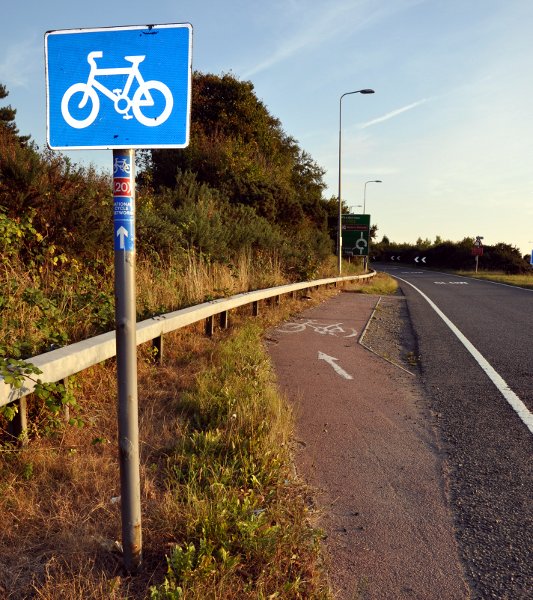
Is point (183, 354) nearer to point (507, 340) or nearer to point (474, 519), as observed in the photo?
point (474, 519)

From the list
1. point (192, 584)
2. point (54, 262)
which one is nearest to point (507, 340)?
point (54, 262)

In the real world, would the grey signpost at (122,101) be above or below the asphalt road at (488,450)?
above

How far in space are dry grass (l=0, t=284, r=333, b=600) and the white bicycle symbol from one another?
5.90 feet

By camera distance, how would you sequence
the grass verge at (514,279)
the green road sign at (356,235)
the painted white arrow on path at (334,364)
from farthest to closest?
the green road sign at (356,235), the grass verge at (514,279), the painted white arrow on path at (334,364)

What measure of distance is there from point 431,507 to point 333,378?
2.99 meters

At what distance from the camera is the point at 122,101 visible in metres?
2.08

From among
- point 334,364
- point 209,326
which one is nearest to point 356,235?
point 209,326

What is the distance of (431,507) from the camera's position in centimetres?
315

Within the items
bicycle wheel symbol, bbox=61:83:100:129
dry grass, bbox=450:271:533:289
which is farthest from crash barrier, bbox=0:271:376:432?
dry grass, bbox=450:271:533:289

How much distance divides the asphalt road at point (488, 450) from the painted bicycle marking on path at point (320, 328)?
4.22 feet

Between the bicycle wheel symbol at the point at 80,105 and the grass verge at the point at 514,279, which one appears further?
the grass verge at the point at 514,279

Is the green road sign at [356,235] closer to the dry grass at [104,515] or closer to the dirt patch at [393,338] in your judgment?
the dirt patch at [393,338]

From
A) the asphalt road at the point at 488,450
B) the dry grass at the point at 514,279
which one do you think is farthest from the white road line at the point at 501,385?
the dry grass at the point at 514,279

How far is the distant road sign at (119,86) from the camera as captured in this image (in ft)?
6.76
